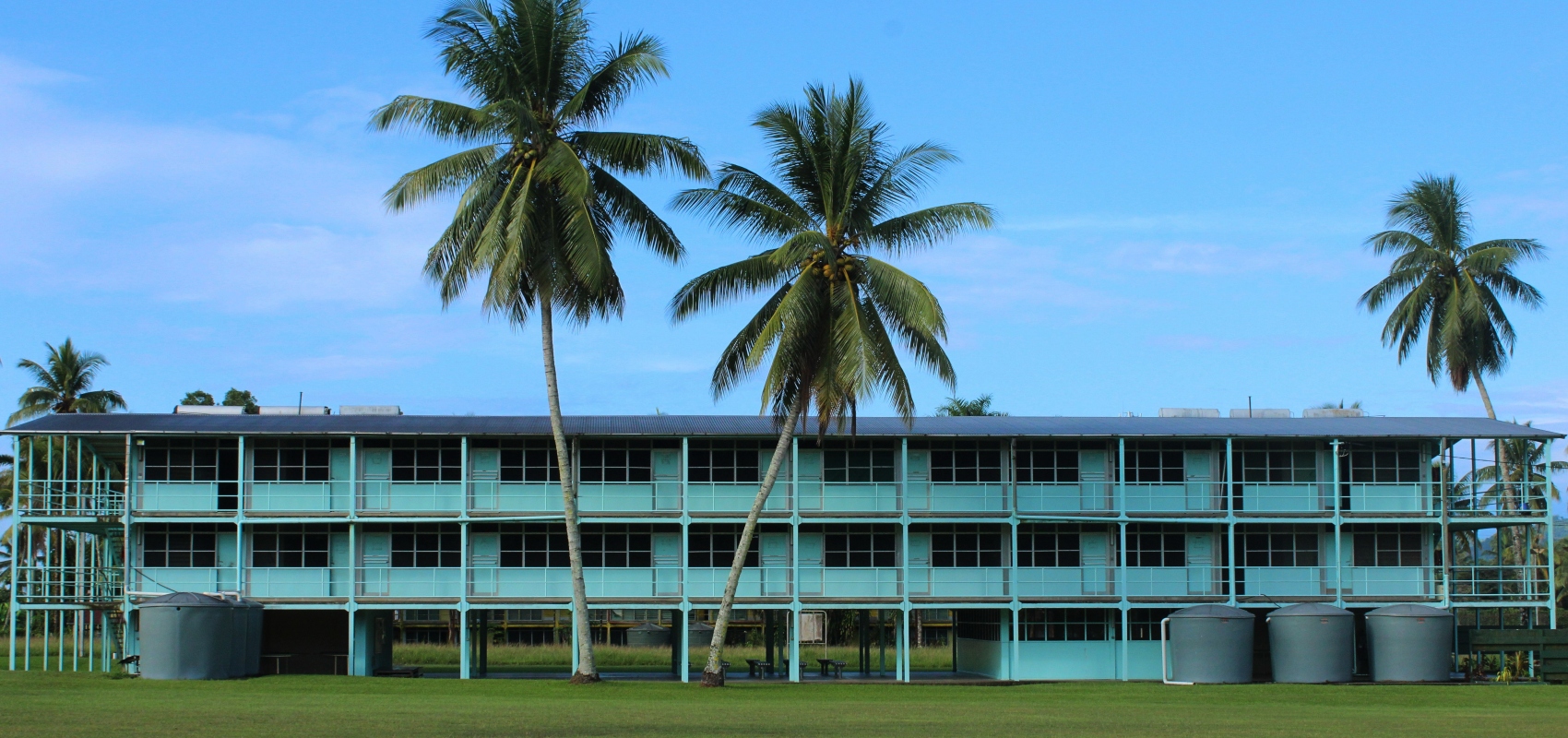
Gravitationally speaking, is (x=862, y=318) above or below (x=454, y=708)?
above

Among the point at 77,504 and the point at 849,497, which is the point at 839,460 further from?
the point at 77,504

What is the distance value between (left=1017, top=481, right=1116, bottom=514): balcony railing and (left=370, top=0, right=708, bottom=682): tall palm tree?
1097 centimetres

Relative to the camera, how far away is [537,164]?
3045 centimetres

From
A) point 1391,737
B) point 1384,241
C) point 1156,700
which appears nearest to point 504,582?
point 1156,700

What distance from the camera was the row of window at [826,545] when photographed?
119 ft

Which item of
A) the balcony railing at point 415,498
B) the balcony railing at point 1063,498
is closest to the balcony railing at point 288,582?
the balcony railing at point 415,498

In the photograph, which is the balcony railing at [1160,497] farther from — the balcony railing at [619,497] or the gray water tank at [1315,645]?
the balcony railing at [619,497]

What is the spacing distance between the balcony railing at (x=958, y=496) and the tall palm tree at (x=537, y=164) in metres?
8.87

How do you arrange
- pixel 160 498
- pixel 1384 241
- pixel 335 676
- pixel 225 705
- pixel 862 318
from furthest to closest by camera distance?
1. pixel 1384 241
2. pixel 160 498
3. pixel 335 676
4. pixel 862 318
5. pixel 225 705

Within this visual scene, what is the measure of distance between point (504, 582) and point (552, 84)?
11.6 metres

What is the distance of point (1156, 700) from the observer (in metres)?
27.8

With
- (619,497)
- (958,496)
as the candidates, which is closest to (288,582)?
(619,497)

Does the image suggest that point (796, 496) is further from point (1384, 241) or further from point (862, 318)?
point (1384, 241)

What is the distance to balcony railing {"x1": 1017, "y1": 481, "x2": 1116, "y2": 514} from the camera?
36.4 m
